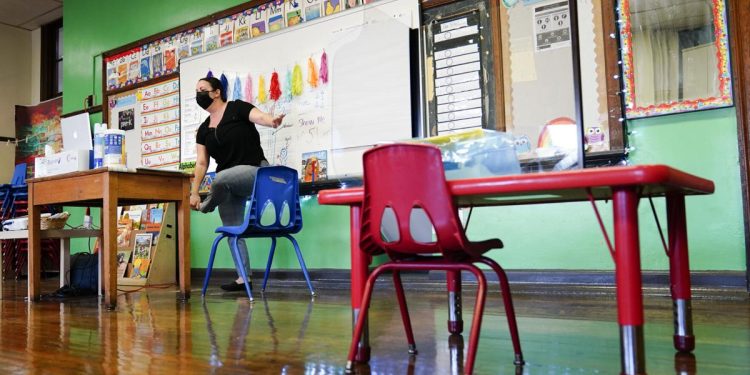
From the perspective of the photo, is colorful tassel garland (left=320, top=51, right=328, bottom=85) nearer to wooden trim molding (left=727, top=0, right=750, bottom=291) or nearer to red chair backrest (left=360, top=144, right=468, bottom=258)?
wooden trim molding (left=727, top=0, right=750, bottom=291)

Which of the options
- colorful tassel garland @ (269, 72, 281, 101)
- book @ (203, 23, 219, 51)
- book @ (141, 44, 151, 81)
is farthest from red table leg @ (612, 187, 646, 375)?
book @ (141, 44, 151, 81)

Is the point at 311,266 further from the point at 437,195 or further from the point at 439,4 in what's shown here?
the point at 437,195

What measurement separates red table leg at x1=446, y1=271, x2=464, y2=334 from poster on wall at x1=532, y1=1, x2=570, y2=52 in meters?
1.88

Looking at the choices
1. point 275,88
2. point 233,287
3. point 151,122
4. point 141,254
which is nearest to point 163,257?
point 141,254

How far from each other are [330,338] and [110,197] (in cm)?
175

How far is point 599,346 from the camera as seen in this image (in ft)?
5.53

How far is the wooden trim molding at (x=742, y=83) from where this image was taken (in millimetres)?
2805

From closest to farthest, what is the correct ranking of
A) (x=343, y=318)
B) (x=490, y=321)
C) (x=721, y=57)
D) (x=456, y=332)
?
(x=456, y=332) → (x=490, y=321) → (x=343, y=318) → (x=721, y=57)

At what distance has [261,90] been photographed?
457 cm

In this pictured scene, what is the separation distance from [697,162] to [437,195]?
220 centimetres

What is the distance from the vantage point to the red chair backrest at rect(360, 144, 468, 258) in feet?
4.31

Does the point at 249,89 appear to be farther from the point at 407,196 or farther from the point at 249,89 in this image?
the point at 407,196

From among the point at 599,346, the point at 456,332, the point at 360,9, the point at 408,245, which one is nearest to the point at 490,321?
the point at 456,332

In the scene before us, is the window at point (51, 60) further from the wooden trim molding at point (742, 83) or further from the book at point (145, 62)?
the wooden trim molding at point (742, 83)
